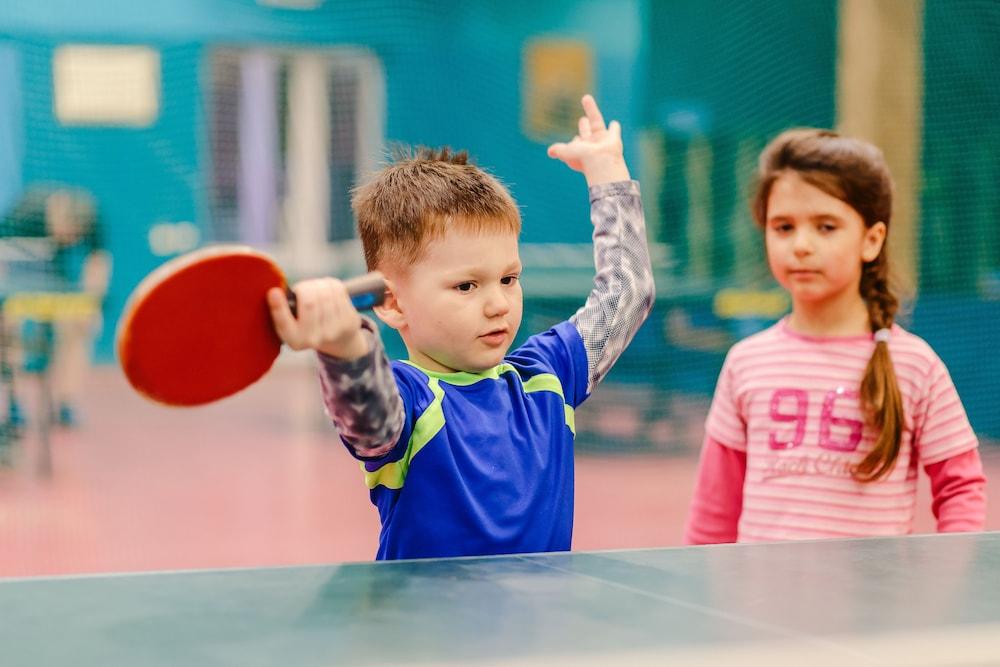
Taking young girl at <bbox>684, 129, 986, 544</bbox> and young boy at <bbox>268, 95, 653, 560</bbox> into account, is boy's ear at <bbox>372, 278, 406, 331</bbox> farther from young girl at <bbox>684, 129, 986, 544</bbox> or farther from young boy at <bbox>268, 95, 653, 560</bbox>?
young girl at <bbox>684, 129, 986, 544</bbox>

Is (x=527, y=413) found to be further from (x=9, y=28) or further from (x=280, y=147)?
(x=9, y=28)

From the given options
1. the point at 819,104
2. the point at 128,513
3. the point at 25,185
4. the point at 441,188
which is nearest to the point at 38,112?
the point at 25,185

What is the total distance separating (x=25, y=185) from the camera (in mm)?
6684

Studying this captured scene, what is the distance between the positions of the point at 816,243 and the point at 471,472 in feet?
2.58

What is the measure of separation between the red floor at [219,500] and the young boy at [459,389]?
2380 mm

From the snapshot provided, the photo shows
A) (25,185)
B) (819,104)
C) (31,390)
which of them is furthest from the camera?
(31,390)

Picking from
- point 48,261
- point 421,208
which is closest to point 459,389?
point 421,208

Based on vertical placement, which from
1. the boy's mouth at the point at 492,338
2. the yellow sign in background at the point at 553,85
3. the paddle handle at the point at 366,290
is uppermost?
the yellow sign in background at the point at 553,85

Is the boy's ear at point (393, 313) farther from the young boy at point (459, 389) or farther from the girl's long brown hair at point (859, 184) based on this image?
the girl's long brown hair at point (859, 184)

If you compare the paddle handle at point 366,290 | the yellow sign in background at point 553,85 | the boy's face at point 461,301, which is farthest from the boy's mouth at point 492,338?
the yellow sign in background at point 553,85

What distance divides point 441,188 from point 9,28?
26.2 ft

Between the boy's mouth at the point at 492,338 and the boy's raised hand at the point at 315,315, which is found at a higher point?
the boy's raised hand at the point at 315,315

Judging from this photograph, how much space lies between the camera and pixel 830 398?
1.65 metres

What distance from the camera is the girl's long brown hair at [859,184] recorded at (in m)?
1.63
